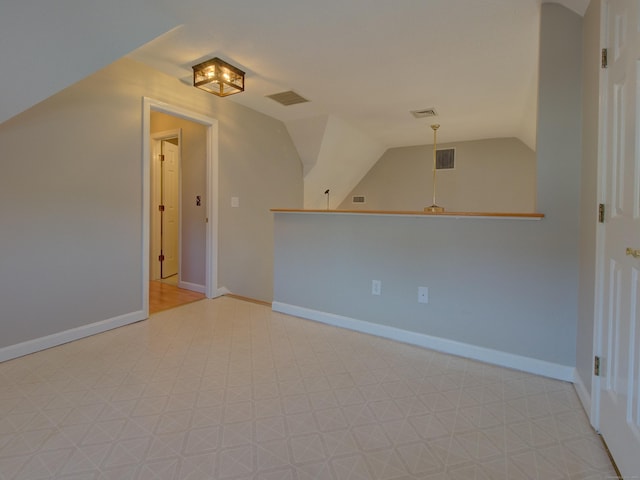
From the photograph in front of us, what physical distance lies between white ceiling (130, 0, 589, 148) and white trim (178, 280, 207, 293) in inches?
90.3

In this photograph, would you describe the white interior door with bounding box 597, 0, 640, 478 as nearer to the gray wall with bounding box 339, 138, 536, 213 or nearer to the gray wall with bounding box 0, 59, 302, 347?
the gray wall with bounding box 0, 59, 302, 347

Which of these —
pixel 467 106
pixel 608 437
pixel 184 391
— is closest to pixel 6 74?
pixel 184 391

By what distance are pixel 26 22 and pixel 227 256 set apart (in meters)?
2.64

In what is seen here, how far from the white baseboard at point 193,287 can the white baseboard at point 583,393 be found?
3466 millimetres

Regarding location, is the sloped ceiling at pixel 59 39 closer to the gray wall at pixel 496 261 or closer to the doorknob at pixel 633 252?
the gray wall at pixel 496 261

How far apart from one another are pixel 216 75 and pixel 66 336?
7.79 ft

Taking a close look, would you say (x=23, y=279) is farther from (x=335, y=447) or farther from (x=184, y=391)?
(x=335, y=447)

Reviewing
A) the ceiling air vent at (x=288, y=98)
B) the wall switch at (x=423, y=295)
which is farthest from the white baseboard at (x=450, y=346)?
the ceiling air vent at (x=288, y=98)

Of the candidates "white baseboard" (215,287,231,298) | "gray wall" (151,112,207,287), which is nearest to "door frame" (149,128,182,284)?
"gray wall" (151,112,207,287)

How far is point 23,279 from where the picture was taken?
7.20ft

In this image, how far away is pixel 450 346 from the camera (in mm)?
2301

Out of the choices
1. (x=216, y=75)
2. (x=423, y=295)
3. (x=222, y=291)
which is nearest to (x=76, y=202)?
(x=216, y=75)

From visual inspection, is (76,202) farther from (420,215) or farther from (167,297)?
(420,215)

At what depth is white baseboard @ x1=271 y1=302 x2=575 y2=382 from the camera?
1.98m
